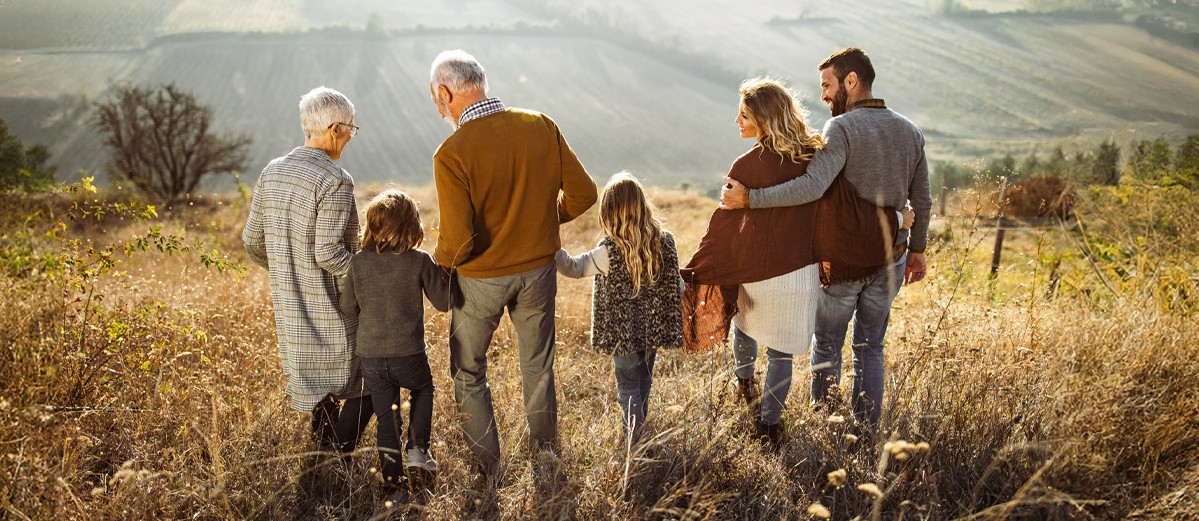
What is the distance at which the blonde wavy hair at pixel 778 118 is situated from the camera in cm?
284

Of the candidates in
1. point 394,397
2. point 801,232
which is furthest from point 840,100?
point 394,397

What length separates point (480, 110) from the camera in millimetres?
2719

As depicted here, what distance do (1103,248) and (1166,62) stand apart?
4777cm

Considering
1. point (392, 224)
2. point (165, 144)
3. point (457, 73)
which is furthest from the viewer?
point (165, 144)

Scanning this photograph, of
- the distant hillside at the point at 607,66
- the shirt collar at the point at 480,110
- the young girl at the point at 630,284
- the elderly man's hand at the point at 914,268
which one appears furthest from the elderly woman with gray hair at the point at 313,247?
the distant hillside at the point at 607,66

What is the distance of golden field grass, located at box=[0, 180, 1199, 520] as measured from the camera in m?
2.45

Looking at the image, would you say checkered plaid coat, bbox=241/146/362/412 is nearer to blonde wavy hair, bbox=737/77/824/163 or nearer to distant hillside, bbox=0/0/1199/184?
blonde wavy hair, bbox=737/77/824/163

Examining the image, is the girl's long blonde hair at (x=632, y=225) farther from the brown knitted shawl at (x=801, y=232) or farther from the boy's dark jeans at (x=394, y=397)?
the boy's dark jeans at (x=394, y=397)

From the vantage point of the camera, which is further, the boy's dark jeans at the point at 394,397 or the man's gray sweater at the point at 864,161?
the man's gray sweater at the point at 864,161

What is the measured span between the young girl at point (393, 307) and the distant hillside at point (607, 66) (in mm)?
37314

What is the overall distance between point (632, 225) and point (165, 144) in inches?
965

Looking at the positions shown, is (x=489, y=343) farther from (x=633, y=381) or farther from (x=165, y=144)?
(x=165, y=144)

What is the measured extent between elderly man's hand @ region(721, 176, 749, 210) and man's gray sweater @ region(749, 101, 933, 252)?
39 mm

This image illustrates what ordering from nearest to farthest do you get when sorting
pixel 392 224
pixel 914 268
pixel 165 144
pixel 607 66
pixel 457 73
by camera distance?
pixel 392 224 → pixel 457 73 → pixel 914 268 → pixel 165 144 → pixel 607 66
